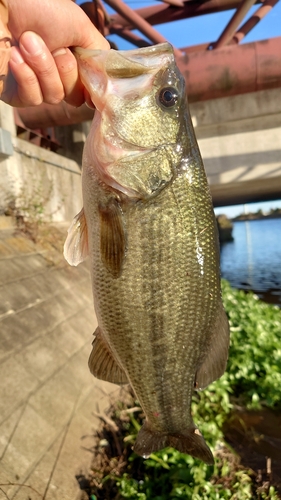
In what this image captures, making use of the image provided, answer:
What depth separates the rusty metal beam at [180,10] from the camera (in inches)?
364

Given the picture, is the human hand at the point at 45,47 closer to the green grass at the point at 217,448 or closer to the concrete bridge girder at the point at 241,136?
the green grass at the point at 217,448

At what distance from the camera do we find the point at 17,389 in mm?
3178

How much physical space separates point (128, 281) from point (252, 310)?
20.3 ft

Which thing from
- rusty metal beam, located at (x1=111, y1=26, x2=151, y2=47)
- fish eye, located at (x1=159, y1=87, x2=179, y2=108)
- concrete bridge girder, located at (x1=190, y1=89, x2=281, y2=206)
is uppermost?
rusty metal beam, located at (x1=111, y1=26, x2=151, y2=47)

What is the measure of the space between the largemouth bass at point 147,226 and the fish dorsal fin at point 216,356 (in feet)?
0.17

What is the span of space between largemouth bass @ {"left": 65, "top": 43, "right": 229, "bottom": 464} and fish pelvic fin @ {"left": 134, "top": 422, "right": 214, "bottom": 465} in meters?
0.02

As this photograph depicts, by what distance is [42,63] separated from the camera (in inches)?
66.3

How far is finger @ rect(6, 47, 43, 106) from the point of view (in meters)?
1.68

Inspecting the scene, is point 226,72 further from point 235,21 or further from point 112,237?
point 112,237

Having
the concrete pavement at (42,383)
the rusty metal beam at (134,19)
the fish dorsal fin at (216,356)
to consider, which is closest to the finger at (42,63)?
the fish dorsal fin at (216,356)

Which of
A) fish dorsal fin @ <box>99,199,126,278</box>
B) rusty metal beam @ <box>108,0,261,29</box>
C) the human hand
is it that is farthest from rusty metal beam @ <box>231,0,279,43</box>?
fish dorsal fin @ <box>99,199,126,278</box>

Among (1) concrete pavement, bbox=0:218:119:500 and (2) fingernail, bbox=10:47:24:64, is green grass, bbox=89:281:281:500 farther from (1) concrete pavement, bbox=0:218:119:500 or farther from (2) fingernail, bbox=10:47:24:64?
(2) fingernail, bbox=10:47:24:64

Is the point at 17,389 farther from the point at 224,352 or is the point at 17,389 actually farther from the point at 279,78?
the point at 279,78

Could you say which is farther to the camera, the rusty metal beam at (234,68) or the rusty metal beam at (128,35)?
the rusty metal beam at (128,35)
